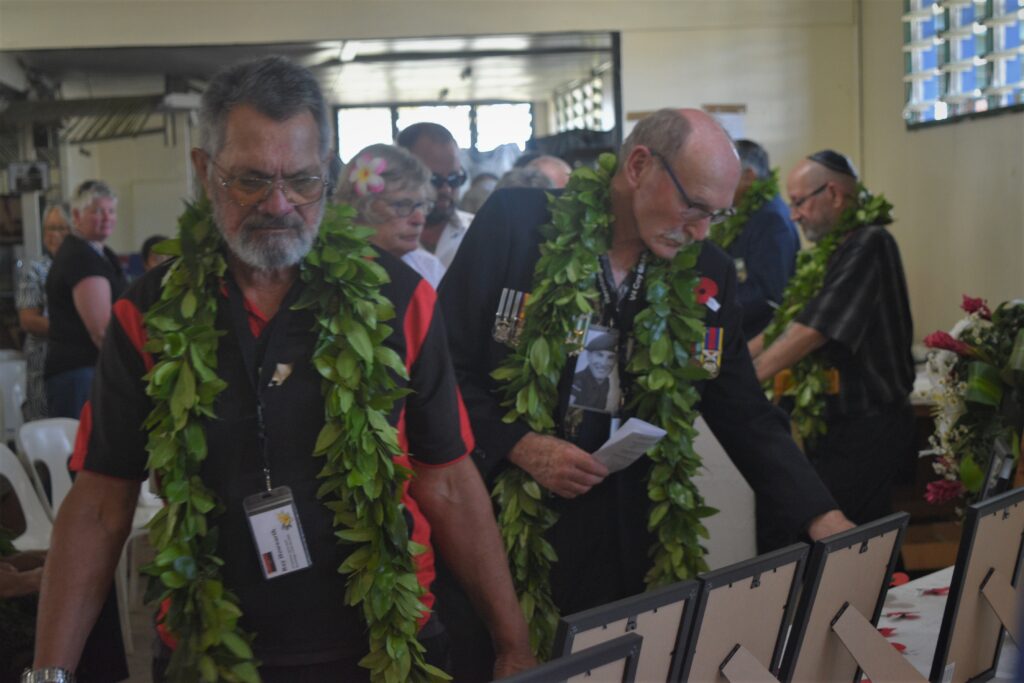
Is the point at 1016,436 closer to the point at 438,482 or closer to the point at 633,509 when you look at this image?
the point at 633,509

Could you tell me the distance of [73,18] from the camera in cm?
766

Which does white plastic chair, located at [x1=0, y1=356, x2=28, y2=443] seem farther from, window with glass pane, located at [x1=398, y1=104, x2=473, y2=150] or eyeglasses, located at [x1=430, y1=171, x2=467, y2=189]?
window with glass pane, located at [x1=398, y1=104, x2=473, y2=150]

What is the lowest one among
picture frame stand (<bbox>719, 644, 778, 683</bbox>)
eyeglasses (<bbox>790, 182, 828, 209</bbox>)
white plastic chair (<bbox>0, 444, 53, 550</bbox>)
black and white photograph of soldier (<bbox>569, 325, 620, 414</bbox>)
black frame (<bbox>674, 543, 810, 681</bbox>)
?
white plastic chair (<bbox>0, 444, 53, 550</bbox>)

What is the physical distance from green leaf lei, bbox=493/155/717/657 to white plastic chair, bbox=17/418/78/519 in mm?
3146

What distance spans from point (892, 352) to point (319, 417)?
8.71 feet

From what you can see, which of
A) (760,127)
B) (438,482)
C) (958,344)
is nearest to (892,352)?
(958,344)

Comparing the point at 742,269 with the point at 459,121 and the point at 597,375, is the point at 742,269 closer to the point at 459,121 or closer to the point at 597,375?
the point at 597,375

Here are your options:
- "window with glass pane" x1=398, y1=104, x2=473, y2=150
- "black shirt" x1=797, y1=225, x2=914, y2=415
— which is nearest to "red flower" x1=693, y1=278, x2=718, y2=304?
"black shirt" x1=797, y1=225, x2=914, y2=415

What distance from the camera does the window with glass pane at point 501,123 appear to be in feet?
28.2

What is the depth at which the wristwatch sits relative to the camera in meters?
1.68

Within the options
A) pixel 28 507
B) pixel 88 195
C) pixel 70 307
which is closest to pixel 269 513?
pixel 28 507

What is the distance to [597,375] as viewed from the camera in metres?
2.39

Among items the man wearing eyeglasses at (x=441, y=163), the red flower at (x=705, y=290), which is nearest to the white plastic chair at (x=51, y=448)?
the man wearing eyeglasses at (x=441, y=163)

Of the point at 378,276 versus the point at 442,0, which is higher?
the point at 442,0
